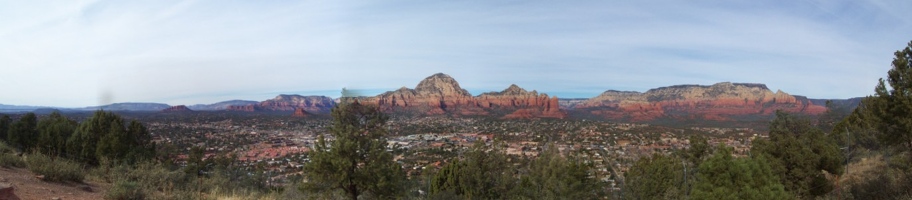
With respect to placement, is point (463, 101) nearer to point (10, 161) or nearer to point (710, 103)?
point (710, 103)

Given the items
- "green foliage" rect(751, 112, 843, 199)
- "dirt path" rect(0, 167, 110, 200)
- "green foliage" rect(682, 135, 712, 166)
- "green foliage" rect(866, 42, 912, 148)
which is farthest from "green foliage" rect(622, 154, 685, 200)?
"dirt path" rect(0, 167, 110, 200)

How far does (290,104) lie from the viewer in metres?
128

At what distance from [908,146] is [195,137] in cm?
5782

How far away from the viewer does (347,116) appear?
1149 cm

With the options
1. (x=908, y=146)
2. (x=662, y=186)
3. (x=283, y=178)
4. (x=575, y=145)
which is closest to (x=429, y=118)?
(x=575, y=145)

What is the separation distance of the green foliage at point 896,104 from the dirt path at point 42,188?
19858 millimetres

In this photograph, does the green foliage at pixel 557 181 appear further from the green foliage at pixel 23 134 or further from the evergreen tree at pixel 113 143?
the green foliage at pixel 23 134

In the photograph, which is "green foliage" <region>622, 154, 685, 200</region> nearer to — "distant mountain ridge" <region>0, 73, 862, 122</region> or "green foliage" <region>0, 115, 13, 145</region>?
"green foliage" <region>0, 115, 13, 145</region>

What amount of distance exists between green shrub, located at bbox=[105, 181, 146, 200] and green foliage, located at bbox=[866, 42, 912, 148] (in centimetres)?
1873

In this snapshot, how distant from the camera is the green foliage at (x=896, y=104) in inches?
523

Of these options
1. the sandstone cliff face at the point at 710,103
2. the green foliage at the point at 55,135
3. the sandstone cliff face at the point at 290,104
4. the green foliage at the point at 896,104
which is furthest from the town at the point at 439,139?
the sandstone cliff face at the point at 290,104

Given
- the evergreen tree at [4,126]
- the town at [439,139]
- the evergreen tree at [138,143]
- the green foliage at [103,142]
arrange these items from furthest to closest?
the town at [439,139] → the evergreen tree at [4,126] → the evergreen tree at [138,143] → the green foliage at [103,142]

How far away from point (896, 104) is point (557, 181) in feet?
41.8

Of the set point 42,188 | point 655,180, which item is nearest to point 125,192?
point 42,188
